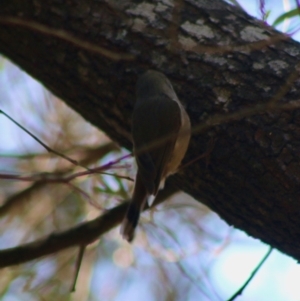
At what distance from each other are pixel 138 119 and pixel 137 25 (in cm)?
42

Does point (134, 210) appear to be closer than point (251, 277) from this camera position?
No

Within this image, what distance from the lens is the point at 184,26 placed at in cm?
239

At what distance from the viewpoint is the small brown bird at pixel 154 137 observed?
243cm

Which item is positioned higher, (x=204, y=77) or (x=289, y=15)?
(x=289, y=15)

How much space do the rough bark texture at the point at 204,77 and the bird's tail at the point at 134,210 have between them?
0.31 metres

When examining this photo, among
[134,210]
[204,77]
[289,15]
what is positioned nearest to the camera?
[289,15]

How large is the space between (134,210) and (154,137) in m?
A: 0.37

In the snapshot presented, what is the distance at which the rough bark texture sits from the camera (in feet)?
7.18

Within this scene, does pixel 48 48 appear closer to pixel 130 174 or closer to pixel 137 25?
pixel 137 25

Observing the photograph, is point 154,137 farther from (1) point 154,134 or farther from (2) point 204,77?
(2) point 204,77

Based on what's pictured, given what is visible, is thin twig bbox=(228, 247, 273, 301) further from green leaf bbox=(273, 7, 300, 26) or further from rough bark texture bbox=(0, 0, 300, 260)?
green leaf bbox=(273, 7, 300, 26)

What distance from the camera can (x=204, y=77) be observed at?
7.56ft

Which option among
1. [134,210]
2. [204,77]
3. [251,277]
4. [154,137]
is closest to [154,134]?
[154,137]

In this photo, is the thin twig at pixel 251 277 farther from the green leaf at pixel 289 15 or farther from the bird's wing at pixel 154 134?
the green leaf at pixel 289 15
